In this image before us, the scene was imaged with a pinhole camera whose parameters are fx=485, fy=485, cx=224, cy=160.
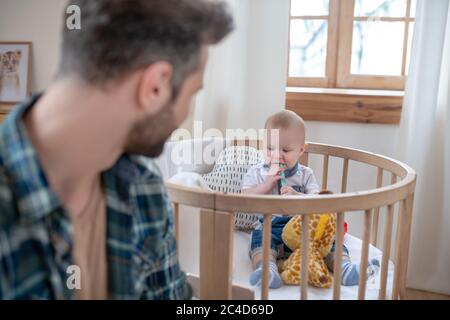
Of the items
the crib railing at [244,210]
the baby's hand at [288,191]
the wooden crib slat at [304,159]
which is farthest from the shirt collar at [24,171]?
the wooden crib slat at [304,159]

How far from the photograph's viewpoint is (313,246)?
1213mm

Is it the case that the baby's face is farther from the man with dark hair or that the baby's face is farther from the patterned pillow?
the man with dark hair

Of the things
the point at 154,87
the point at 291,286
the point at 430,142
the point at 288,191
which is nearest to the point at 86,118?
the point at 154,87

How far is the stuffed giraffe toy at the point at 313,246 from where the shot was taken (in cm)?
113

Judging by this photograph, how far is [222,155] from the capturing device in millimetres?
1485

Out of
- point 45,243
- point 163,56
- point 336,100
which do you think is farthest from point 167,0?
point 336,100

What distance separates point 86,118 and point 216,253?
388 millimetres

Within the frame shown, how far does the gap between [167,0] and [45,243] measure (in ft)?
1.07

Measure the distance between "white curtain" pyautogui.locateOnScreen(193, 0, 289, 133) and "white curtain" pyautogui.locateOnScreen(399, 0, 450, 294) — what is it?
0.45 m

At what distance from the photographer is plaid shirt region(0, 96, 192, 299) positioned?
0.56m

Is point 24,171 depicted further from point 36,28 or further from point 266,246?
point 36,28

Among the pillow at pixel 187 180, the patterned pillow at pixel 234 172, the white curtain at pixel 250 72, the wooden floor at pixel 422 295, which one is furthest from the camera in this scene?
the wooden floor at pixel 422 295

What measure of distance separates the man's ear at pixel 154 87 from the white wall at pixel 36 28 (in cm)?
58

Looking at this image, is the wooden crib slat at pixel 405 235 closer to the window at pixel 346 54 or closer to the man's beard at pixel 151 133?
the man's beard at pixel 151 133
